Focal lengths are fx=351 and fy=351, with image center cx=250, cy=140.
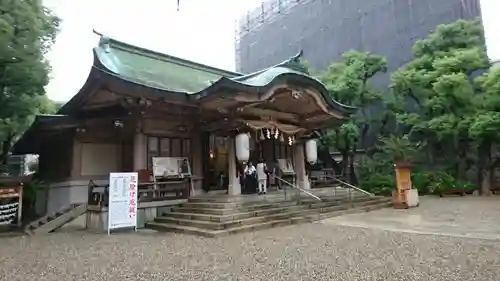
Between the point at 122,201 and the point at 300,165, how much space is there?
793 centimetres

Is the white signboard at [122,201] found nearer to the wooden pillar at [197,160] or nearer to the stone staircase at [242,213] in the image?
the stone staircase at [242,213]

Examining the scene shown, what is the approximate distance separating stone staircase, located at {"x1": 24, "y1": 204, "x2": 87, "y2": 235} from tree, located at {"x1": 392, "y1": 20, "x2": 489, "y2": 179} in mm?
16653

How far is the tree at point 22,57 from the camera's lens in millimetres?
11023

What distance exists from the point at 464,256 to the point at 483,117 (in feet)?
44.6

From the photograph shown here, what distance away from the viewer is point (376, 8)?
2452 centimetres

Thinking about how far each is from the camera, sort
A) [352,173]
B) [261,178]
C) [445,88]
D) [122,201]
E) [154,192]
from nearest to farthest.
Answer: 1. [122,201]
2. [154,192]
3. [261,178]
4. [445,88]
5. [352,173]

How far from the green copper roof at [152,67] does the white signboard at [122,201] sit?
11.8 feet

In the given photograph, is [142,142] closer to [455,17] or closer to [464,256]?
[464,256]

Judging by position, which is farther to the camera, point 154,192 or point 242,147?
point 242,147

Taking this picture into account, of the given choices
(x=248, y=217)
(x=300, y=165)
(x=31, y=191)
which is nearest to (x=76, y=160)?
(x=31, y=191)

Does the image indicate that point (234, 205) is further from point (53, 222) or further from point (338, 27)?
point (338, 27)

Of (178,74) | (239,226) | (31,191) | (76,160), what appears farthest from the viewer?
(178,74)

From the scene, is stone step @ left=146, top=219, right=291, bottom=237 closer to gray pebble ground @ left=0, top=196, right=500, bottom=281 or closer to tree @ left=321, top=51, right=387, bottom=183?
gray pebble ground @ left=0, top=196, right=500, bottom=281

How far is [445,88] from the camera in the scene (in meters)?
17.6
